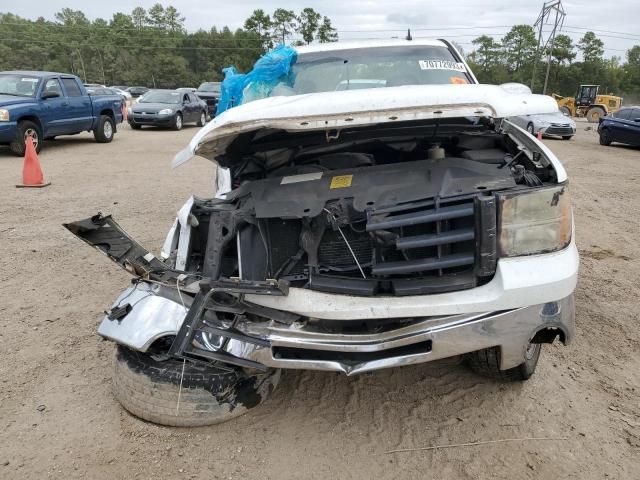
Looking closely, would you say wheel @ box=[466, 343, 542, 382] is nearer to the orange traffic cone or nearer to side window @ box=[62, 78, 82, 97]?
the orange traffic cone

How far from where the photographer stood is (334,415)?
8.56 ft

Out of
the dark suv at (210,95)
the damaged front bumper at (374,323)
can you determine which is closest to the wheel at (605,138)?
the dark suv at (210,95)

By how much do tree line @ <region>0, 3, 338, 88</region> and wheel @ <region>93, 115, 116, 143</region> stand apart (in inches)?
2599

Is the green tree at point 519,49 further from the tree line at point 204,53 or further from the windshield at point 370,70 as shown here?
the windshield at point 370,70

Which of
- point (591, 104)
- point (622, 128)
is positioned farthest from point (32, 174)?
point (591, 104)

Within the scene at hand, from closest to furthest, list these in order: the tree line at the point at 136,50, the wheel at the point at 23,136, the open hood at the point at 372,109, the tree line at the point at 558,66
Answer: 1. the open hood at the point at 372,109
2. the wheel at the point at 23,136
3. the tree line at the point at 558,66
4. the tree line at the point at 136,50

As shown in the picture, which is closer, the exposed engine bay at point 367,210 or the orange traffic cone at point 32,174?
the exposed engine bay at point 367,210

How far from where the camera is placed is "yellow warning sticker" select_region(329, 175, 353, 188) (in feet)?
7.93

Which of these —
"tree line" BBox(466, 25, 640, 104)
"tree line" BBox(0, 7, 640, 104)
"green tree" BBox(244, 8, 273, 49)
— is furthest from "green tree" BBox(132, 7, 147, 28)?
"tree line" BBox(466, 25, 640, 104)

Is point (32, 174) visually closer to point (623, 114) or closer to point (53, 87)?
point (53, 87)

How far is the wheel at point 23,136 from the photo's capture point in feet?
33.7

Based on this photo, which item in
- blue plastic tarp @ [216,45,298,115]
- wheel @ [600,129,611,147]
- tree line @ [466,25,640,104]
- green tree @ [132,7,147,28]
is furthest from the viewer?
green tree @ [132,7,147,28]

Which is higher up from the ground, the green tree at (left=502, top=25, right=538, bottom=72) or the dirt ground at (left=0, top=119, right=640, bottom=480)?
the green tree at (left=502, top=25, right=538, bottom=72)

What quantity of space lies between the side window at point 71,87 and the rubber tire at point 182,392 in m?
11.1
